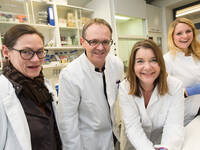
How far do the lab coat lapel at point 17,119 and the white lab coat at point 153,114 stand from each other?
74 centimetres

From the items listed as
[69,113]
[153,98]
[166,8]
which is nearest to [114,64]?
[153,98]

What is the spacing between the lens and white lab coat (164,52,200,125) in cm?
133

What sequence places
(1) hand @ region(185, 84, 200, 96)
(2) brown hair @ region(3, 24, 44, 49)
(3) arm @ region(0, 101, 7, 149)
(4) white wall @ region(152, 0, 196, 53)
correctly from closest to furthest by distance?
(3) arm @ region(0, 101, 7, 149)
(2) brown hair @ region(3, 24, 44, 49)
(1) hand @ region(185, 84, 200, 96)
(4) white wall @ region(152, 0, 196, 53)

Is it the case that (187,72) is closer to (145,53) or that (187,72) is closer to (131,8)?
(145,53)

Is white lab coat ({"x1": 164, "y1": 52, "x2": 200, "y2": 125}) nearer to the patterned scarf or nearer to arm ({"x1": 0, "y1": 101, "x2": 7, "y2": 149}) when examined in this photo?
the patterned scarf

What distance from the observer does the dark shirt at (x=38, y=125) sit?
76 centimetres

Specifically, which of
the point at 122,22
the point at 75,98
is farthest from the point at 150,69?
the point at 122,22

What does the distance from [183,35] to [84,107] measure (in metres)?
1.24

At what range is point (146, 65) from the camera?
103 centimetres

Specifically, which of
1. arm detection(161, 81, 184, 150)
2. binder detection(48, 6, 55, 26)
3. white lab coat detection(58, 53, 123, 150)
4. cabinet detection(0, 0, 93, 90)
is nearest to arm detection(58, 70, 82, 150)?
white lab coat detection(58, 53, 123, 150)

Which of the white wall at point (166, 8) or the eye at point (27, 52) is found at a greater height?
the white wall at point (166, 8)

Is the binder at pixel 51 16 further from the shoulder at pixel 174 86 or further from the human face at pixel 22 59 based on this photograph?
the shoulder at pixel 174 86

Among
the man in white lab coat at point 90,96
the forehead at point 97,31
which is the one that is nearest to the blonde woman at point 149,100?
the man in white lab coat at point 90,96

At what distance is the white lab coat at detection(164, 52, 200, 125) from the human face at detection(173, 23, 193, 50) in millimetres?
105
